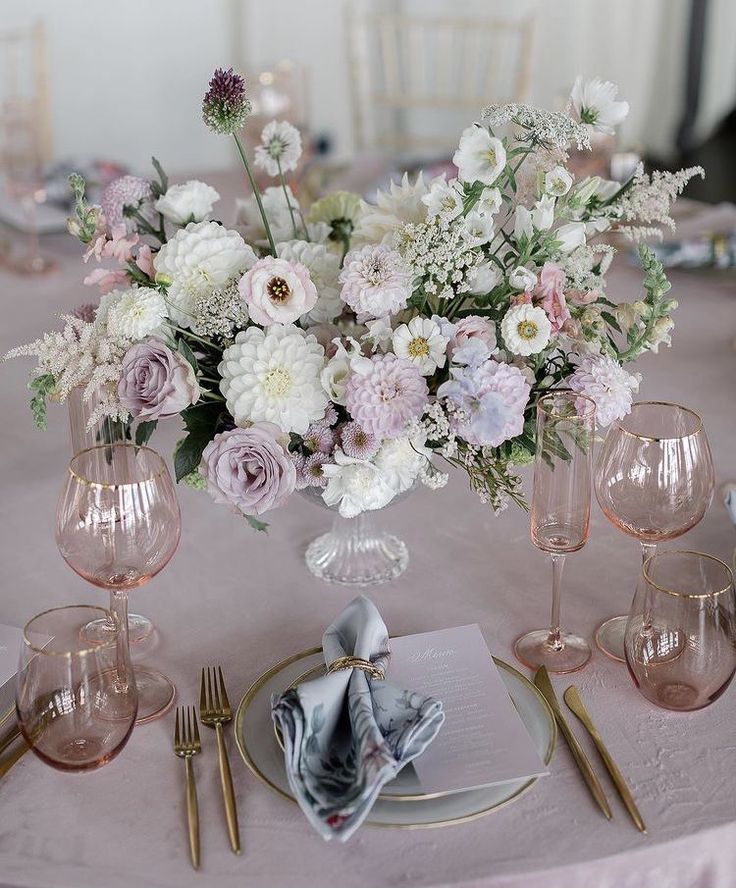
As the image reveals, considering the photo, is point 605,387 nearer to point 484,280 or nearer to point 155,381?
point 484,280

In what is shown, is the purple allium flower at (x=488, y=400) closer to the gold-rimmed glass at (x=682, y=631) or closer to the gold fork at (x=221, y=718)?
the gold-rimmed glass at (x=682, y=631)

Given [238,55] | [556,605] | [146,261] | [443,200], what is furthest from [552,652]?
[238,55]

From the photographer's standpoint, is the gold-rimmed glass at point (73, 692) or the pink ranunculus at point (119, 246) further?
the pink ranunculus at point (119, 246)

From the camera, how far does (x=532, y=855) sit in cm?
87

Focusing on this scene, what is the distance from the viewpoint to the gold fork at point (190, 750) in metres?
0.88

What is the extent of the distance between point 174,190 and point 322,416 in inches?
12.1

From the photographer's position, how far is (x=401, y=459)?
3.57ft

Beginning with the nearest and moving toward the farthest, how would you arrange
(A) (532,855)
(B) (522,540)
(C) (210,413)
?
(A) (532,855) < (C) (210,413) < (B) (522,540)

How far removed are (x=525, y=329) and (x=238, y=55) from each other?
3981mm

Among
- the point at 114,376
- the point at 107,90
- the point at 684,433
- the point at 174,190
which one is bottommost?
the point at 107,90

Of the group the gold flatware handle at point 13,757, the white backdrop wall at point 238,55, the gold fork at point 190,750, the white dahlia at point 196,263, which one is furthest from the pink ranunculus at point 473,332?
the white backdrop wall at point 238,55

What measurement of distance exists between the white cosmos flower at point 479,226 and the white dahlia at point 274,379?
188 mm

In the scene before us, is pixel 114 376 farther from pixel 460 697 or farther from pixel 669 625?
pixel 669 625

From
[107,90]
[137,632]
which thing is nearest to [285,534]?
[137,632]
